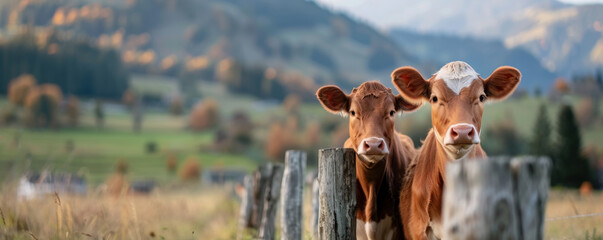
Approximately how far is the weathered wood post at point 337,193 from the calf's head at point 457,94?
0.95 m

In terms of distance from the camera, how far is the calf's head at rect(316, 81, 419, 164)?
5285 mm

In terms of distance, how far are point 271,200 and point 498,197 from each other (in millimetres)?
5932

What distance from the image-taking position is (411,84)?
5.45m

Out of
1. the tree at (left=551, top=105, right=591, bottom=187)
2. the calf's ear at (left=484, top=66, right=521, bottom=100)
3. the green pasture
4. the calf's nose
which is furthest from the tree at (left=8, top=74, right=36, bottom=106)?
the calf's nose

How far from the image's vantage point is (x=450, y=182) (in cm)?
274

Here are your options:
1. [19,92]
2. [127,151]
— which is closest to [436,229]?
[127,151]

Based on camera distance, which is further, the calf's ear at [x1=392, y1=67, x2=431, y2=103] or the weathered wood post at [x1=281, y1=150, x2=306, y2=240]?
the weathered wood post at [x1=281, y1=150, x2=306, y2=240]

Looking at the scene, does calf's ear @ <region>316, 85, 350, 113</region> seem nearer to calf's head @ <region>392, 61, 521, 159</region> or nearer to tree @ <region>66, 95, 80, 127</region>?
calf's head @ <region>392, 61, 521, 159</region>

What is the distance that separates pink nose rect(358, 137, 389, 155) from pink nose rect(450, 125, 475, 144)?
1046 millimetres

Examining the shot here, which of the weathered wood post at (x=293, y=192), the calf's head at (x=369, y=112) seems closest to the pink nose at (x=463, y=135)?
the calf's head at (x=369, y=112)

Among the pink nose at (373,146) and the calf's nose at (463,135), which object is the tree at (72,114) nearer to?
the pink nose at (373,146)

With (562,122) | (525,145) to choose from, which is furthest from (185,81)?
(562,122)

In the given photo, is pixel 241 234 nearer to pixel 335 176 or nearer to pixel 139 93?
pixel 335 176

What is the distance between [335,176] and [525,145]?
79.3 metres
